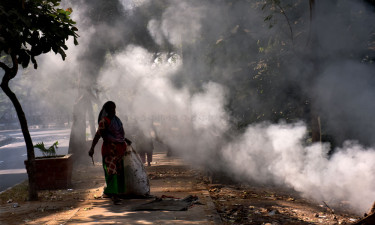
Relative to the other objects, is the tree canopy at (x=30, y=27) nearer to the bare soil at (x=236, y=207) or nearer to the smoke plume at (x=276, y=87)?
the bare soil at (x=236, y=207)

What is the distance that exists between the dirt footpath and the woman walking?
0.82 ft

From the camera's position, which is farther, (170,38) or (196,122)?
(170,38)

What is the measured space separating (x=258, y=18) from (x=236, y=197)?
5.58 meters

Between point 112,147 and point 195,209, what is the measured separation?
1586 mm

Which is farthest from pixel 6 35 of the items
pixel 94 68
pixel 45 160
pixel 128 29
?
pixel 128 29

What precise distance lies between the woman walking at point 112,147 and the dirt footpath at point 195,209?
249 mm

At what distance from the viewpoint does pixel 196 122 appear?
38.9ft

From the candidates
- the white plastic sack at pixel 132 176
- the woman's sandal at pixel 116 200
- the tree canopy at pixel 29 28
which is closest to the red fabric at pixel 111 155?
the white plastic sack at pixel 132 176

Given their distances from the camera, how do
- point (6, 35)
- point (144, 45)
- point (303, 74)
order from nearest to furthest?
point (6, 35)
point (303, 74)
point (144, 45)

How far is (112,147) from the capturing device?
5.96 metres

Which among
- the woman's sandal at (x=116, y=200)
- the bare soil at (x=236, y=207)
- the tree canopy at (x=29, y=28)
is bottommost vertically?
the bare soil at (x=236, y=207)

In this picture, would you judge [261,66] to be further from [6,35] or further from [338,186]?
[6,35]

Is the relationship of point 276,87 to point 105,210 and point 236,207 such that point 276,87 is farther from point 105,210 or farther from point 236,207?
point 105,210

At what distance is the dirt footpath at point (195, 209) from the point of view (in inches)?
193
